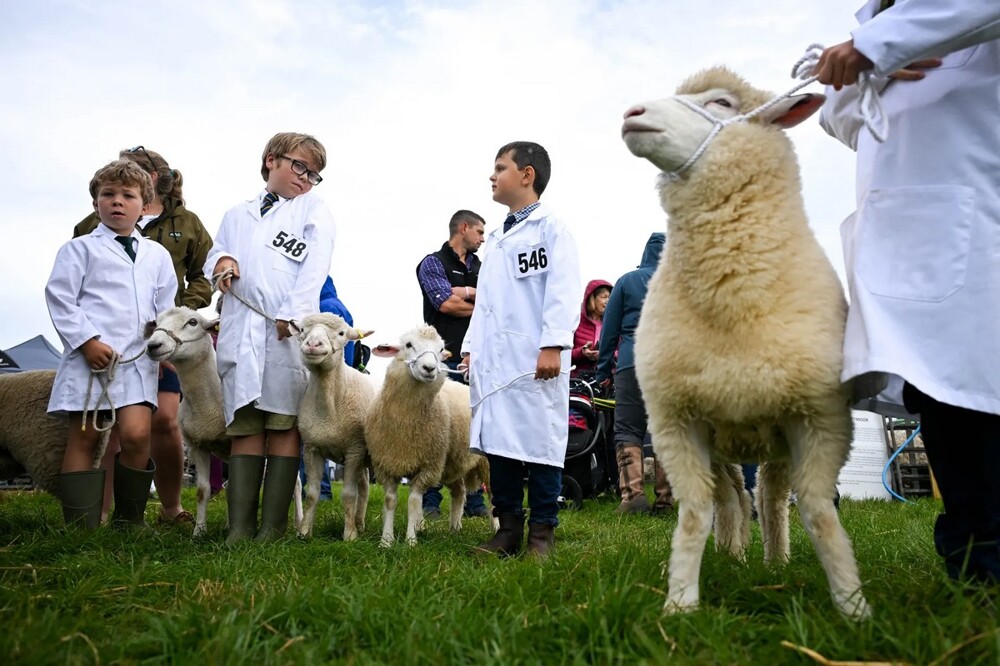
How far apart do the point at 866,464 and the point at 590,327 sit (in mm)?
3741

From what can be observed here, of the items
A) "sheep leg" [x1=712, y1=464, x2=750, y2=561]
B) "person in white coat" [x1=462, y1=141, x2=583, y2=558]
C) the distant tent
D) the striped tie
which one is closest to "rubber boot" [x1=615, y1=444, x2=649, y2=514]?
"person in white coat" [x1=462, y1=141, x2=583, y2=558]

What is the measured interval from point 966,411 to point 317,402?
12.8 ft

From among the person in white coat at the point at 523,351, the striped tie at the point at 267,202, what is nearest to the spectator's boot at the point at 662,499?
the person in white coat at the point at 523,351

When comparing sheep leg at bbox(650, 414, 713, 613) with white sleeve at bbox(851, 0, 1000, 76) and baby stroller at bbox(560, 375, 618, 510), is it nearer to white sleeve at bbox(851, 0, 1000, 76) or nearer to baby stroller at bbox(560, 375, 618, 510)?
white sleeve at bbox(851, 0, 1000, 76)

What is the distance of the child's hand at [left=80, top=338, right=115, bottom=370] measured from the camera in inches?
175

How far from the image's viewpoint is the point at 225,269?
4.63m

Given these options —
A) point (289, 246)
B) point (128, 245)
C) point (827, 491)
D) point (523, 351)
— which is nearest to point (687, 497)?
point (827, 491)

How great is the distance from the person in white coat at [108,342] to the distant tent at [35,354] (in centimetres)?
953

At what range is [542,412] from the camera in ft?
13.9

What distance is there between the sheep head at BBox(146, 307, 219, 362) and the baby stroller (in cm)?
366

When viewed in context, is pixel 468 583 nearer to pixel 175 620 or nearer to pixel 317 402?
pixel 175 620

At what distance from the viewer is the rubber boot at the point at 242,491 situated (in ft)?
15.3

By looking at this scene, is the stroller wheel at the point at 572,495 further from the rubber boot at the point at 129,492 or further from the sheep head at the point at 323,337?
the rubber boot at the point at 129,492

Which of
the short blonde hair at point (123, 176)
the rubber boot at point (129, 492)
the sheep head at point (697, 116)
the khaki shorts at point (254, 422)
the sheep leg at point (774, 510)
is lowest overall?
the rubber boot at point (129, 492)
